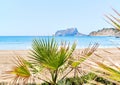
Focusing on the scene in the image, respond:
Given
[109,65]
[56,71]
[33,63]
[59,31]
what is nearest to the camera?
[109,65]

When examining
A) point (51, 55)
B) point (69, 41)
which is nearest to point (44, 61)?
point (51, 55)

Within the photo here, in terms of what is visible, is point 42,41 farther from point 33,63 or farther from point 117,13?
point 117,13

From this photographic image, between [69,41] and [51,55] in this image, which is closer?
[51,55]

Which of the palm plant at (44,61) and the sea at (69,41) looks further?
the palm plant at (44,61)

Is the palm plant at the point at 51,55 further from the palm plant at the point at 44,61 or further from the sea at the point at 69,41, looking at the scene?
the sea at the point at 69,41

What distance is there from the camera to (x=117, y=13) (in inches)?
71.1

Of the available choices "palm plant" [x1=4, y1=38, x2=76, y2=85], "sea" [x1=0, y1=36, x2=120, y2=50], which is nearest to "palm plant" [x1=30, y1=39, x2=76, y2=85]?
"palm plant" [x1=4, y1=38, x2=76, y2=85]

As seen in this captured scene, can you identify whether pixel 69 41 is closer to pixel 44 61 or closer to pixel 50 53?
pixel 50 53

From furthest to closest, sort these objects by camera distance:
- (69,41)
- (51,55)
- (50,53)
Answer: (69,41)
(50,53)
(51,55)

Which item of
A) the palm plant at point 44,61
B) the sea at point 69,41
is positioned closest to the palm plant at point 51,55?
the palm plant at point 44,61

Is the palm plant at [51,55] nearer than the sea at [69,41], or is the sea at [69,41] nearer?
the sea at [69,41]

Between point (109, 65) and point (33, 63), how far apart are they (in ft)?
12.2

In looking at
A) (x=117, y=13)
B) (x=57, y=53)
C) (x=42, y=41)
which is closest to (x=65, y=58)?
(x=57, y=53)

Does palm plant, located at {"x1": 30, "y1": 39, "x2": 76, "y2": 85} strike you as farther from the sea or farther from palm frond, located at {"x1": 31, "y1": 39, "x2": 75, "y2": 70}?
the sea
